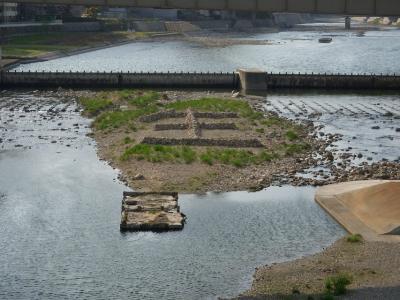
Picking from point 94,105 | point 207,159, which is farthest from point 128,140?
point 94,105

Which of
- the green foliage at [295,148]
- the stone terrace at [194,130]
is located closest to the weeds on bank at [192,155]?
the stone terrace at [194,130]

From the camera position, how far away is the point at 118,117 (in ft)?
200

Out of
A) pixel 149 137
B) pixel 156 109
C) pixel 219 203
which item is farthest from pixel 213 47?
pixel 219 203

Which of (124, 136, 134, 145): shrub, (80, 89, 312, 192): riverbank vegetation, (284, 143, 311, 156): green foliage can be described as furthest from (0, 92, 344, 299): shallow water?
(284, 143, 311, 156): green foliage

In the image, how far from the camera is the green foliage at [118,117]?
58688mm

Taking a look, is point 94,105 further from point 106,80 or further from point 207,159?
point 207,159

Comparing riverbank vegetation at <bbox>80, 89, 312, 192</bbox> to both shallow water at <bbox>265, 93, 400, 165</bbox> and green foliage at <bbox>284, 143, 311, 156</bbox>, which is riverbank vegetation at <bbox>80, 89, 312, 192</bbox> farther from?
shallow water at <bbox>265, 93, 400, 165</bbox>

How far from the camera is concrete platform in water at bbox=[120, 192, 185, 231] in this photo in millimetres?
34125

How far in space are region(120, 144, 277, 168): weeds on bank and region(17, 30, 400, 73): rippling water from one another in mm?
54420

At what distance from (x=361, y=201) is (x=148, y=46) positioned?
120 m

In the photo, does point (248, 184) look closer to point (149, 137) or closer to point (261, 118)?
point (149, 137)

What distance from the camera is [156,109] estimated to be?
210 ft

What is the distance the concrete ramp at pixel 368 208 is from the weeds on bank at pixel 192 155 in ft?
24.0

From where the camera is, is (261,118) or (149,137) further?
(261,118)
